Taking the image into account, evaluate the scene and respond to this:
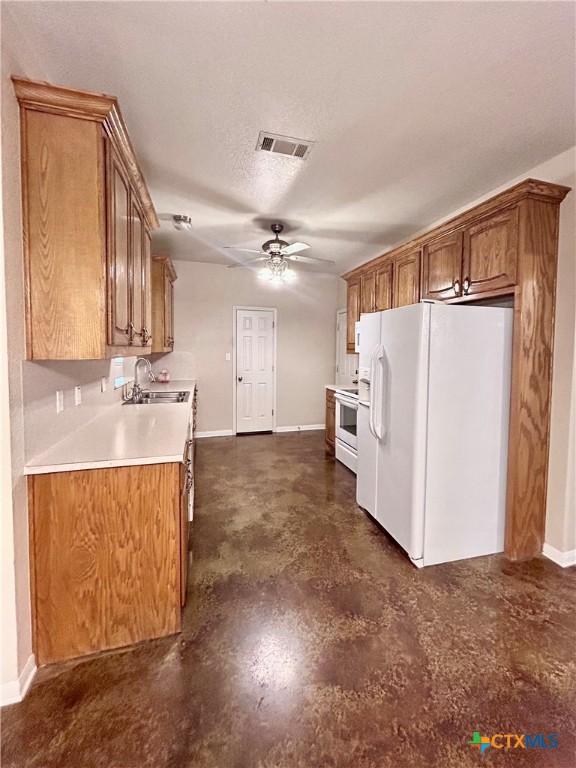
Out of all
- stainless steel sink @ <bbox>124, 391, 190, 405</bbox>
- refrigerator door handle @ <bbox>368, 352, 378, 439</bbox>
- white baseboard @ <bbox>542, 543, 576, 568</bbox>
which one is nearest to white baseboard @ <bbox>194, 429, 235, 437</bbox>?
stainless steel sink @ <bbox>124, 391, 190, 405</bbox>

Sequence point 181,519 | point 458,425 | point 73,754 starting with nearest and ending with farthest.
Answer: point 73,754 → point 181,519 → point 458,425

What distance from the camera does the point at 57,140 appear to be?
55.5 inches

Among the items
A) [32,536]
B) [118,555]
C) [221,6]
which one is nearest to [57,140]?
[221,6]

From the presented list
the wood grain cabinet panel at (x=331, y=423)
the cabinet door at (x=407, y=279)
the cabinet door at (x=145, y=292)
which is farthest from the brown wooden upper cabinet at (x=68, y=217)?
the wood grain cabinet panel at (x=331, y=423)

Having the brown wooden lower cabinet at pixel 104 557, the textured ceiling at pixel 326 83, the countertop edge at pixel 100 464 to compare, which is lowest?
the brown wooden lower cabinet at pixel 104 557

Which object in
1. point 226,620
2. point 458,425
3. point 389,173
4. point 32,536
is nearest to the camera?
point 32,536

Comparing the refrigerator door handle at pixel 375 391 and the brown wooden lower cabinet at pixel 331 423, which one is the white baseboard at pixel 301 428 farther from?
the refrigerator door handle at pixel 375 391

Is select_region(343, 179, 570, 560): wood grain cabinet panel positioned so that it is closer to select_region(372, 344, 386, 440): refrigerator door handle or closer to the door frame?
select_region(372, 344, 386, 440): refrigerator door handle

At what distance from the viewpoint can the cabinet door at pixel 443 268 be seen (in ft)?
8.78

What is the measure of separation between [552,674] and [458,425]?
1289 millimetres

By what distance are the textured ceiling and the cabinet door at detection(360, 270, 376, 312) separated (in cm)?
114

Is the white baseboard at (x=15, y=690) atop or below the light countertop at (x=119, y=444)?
below

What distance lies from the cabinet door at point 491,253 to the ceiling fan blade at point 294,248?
145 centimetres

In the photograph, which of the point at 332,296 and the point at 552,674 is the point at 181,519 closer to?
the point at 552,674
